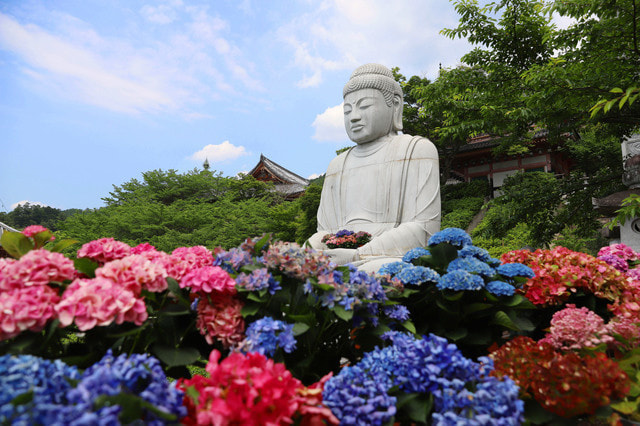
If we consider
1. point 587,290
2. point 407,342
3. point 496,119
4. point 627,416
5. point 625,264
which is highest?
point 496,119

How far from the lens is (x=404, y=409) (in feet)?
4.72

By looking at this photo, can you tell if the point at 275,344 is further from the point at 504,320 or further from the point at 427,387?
the point at 504,320

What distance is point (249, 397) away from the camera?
1.10m

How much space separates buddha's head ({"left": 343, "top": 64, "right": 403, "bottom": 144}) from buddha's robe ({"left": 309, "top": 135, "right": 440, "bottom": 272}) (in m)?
0.20

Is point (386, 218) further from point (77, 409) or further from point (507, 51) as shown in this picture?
point (507, 51)

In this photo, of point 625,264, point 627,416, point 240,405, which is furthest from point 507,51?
point 240,405

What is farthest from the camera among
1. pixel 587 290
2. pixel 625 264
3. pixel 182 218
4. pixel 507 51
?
pixel 182 218

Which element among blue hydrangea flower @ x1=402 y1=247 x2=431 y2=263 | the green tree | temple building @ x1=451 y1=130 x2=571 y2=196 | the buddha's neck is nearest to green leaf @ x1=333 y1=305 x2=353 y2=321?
blue hydrangea flower @ x1=402 y1=247 x2=431 y2=263

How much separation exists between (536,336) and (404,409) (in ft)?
5.32

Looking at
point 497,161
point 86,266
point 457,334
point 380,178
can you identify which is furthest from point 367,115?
point 497,161

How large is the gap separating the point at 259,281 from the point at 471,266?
3.95 feet

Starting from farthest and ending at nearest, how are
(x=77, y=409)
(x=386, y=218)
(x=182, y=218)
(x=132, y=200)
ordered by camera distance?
(x=132, y=200)
(x=182, y=218)
(x=386, y=218)
(x=77, y=409)

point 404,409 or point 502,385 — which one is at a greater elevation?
point 502,385

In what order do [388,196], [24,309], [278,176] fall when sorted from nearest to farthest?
[24,309] < [388,196] < [278,176]
